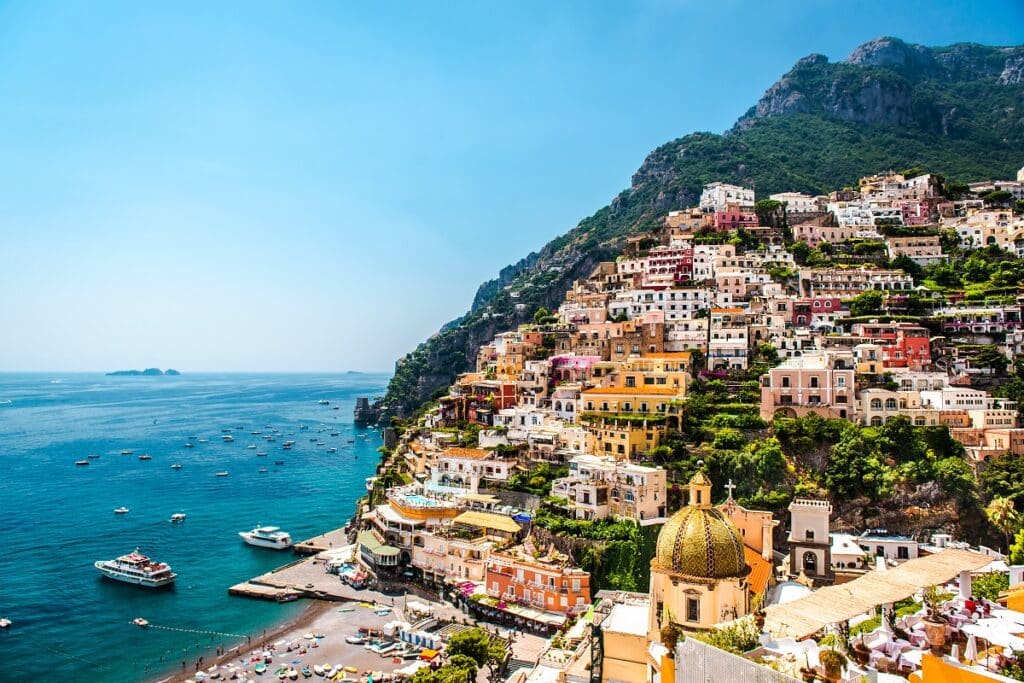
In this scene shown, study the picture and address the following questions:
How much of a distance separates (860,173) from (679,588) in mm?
123817

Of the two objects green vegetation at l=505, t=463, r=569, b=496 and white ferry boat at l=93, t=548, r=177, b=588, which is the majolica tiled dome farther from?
white ferry boat at l=93, t=548, r=177, b=588

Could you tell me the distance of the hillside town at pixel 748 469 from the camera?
2355 centimetres

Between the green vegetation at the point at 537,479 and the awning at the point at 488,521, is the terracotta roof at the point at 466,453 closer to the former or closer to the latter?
the green vegetation at the point at 537,479

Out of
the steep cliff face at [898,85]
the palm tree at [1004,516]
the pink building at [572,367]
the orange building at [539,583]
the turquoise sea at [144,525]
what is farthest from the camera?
the steep cliff face at [898,85]

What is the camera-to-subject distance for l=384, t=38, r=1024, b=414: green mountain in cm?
12569

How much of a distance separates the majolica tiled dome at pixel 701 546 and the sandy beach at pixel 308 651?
19.2 m

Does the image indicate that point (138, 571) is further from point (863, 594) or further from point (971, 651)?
point (971, 651)

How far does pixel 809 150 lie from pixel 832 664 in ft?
468

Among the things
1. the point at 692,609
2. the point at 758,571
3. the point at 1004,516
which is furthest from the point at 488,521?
the point at 1004,516

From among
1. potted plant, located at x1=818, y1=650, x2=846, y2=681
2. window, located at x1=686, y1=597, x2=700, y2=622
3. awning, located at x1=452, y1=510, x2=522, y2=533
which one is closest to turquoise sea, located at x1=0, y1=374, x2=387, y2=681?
awning, located at x1=452, y1=510, x2=522, y2=533

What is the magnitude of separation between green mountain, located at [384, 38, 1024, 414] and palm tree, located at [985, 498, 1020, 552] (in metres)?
75.9

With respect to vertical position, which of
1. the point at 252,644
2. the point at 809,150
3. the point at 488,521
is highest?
the point at 809,150

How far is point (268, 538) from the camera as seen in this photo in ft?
196

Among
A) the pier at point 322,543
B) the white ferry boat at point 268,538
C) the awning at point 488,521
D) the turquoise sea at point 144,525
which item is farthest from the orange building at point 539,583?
the white ferry boat at point 268,538
